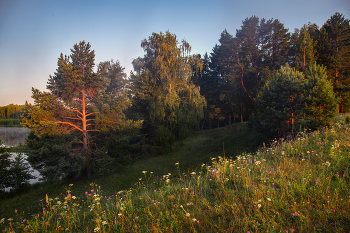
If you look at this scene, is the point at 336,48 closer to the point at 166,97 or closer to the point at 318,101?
the point at 318,101

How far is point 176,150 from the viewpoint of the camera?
2103 cm

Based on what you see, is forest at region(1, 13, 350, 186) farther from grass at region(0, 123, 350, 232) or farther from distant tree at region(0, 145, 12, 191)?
grass at region(0, 123, 350, 232)

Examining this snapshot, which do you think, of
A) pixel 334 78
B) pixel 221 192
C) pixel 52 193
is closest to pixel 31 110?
pixel 52 193

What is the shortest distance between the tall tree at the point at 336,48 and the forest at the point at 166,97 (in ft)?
0.37

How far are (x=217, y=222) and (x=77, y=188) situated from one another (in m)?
12.6

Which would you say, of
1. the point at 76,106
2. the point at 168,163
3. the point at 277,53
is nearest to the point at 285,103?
the point at 168,163

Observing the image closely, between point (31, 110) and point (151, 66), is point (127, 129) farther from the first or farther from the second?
point (151, 66)

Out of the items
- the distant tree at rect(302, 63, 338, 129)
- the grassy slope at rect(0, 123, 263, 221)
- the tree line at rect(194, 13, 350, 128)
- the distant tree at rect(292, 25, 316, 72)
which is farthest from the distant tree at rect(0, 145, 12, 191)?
the distant tree at rect(292, 25, 316, 72)

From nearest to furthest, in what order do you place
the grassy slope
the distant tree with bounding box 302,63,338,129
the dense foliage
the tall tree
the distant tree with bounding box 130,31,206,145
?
the grassy slope → the distant tree with bounding box 302,63,338,129 → the dense foliage → the distant tree with bounding box 130,31,206,145 → the tall tree

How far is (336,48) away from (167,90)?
23271mm

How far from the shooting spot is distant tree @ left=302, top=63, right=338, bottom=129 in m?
11.0

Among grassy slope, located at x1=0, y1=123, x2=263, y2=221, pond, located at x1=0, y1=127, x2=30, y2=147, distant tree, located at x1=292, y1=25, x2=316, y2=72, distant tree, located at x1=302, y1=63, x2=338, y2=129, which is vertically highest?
distant tree, located at x1=292, y1=25, x2=316, y2=72

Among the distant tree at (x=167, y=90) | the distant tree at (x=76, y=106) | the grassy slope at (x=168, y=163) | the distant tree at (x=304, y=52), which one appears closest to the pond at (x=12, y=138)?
the distant tree at (x=76, y=106)

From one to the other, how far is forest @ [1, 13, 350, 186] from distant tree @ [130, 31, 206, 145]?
0.37 feet
